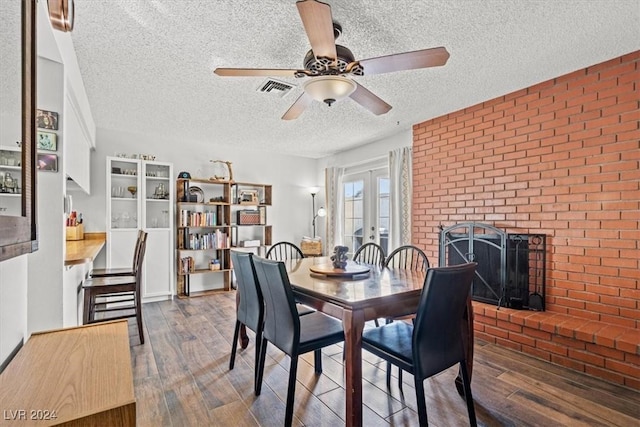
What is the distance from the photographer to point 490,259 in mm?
3148

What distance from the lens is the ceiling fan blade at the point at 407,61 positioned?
1.70 metres

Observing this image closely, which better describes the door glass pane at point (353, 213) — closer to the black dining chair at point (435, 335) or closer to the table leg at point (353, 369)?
the black dining chair at point (435, 335)

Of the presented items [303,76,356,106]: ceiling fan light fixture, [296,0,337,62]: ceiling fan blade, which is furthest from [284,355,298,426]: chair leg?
[296,0,337,62]: ceiling fan blade

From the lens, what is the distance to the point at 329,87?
74.8 inches

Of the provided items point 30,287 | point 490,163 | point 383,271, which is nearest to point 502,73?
point 490,163

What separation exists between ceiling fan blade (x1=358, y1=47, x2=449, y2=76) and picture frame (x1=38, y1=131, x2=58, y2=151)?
6.42ft

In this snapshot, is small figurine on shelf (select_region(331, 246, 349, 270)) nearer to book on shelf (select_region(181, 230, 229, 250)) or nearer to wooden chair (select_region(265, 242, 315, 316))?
wooden chair (select_region(265, 242, 315, 316))

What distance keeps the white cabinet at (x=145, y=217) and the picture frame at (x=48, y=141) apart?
2365 millimetres

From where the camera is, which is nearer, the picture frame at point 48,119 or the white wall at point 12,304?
the white wall at point 12,304

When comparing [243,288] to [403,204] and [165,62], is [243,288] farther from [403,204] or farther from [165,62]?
[403,204]

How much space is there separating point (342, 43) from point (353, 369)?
2086mm

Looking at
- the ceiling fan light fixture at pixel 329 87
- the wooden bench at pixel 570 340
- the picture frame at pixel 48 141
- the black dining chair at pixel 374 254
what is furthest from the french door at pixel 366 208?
the picture frame at pixel 48 141

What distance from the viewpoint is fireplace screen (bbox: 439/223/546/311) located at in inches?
113

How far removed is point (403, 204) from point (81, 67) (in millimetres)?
3675
